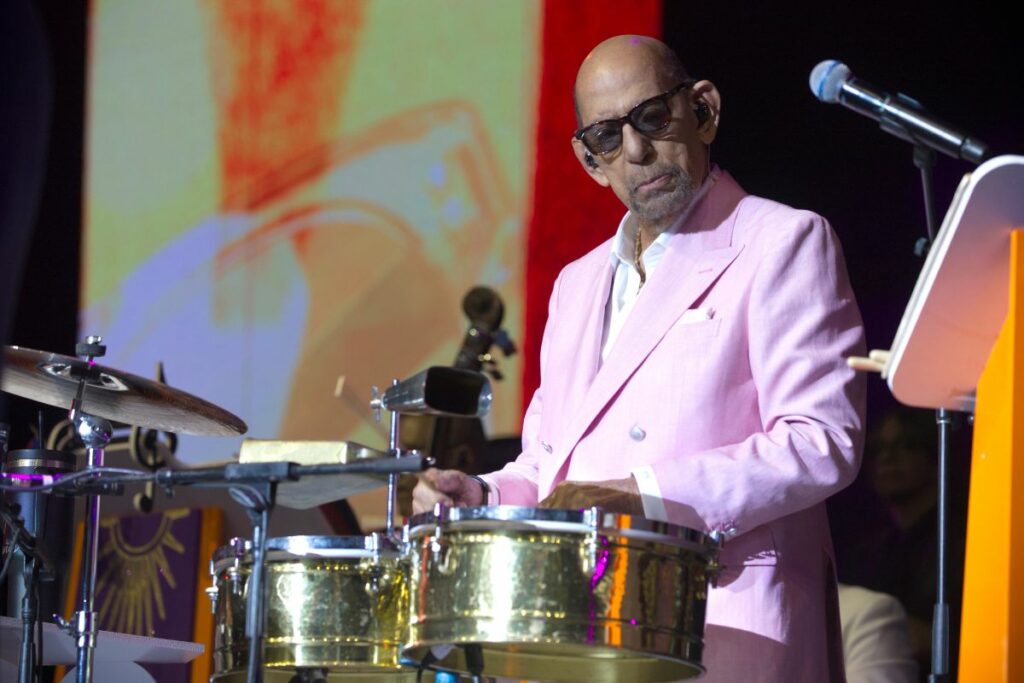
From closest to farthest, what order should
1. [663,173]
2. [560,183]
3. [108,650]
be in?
[663,173] → [108,650] → [560,183]

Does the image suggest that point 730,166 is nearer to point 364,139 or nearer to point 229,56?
point 364,139

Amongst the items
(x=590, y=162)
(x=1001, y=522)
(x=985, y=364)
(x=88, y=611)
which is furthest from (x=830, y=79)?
(x=88, y=611)

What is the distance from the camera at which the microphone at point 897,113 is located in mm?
2197

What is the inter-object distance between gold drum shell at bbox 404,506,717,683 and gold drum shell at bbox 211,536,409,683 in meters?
0.20

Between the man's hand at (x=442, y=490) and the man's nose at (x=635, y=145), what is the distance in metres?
0.68

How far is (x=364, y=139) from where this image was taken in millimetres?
5191

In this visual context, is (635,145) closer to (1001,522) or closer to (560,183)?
(1001,522)

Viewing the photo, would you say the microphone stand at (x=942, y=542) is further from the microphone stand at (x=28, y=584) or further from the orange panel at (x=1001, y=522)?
the microphone stand at (x=28, y=584)

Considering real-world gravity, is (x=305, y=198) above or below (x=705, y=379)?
above

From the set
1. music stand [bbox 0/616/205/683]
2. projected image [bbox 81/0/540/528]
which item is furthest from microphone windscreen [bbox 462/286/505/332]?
music stand [bbox 0/616/205/683]

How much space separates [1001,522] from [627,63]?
1328 mm

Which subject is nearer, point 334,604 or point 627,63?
point 334,604

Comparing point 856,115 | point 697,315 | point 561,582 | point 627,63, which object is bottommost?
point 561,582

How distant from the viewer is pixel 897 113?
234 centimetres
